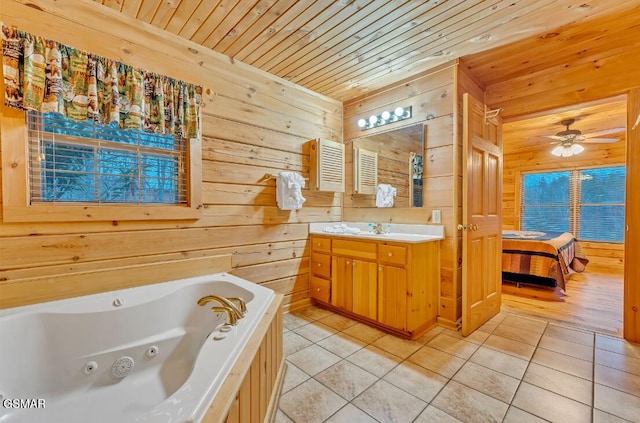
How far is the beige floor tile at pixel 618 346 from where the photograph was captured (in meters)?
2.05

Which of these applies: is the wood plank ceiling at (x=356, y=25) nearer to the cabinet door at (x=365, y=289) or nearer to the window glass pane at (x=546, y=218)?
the cabinet door at (x=365, y=289)

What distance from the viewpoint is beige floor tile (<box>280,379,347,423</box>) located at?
145 cm

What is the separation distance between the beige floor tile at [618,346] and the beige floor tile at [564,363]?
0.39m

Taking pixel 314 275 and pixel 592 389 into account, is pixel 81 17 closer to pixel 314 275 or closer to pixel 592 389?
pixel 314 275

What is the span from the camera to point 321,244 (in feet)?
9.73

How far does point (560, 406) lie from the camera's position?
1.50 meters

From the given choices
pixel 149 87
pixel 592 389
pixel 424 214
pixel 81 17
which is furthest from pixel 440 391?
pixel 81 17

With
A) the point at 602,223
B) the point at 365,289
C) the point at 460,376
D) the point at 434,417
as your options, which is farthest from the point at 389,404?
the point at 602,223

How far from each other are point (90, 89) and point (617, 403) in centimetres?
346

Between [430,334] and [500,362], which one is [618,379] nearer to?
[500,362]

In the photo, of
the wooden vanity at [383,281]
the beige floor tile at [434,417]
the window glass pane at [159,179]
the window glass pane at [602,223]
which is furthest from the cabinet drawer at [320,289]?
the window glass pane at [602,223]

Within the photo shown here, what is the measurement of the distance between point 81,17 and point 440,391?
123 inches

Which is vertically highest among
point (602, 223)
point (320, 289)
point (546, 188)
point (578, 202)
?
point (546, 188)

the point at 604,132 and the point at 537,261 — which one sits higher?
the point at 604,132
